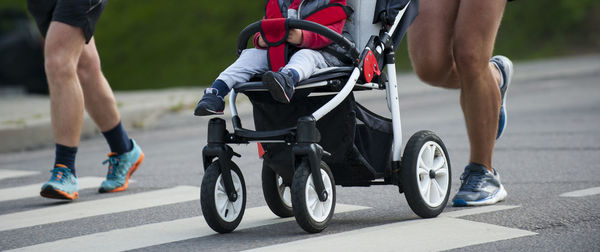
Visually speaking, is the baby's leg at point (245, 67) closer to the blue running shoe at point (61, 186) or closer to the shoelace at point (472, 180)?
the shoelace at point (472, 180)

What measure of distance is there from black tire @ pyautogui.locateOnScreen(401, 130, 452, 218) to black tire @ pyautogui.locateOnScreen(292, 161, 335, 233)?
382 mm

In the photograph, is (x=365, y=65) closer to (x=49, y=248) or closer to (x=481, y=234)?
(x=481, y=234)

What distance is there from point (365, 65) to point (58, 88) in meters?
2.10

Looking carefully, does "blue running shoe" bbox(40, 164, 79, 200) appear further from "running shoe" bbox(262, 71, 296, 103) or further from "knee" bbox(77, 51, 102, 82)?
"running shoe" bbox(262, 71, 296, 103)

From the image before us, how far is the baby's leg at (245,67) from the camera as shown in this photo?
4254 millimetres

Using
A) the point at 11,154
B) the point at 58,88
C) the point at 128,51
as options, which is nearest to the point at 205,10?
the point at 128,51

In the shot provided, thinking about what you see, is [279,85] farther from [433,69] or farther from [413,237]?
[433,69]

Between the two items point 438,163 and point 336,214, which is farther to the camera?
point 336,214

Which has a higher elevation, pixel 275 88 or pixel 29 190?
pixel 275 88

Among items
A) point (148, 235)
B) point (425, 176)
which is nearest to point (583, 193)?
point (425, 176)

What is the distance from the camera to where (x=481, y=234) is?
411 centimetres

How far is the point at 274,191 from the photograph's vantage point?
4.65 m

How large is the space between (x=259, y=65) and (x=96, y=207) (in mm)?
1534

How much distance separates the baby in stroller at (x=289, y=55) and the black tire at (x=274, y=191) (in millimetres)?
554
